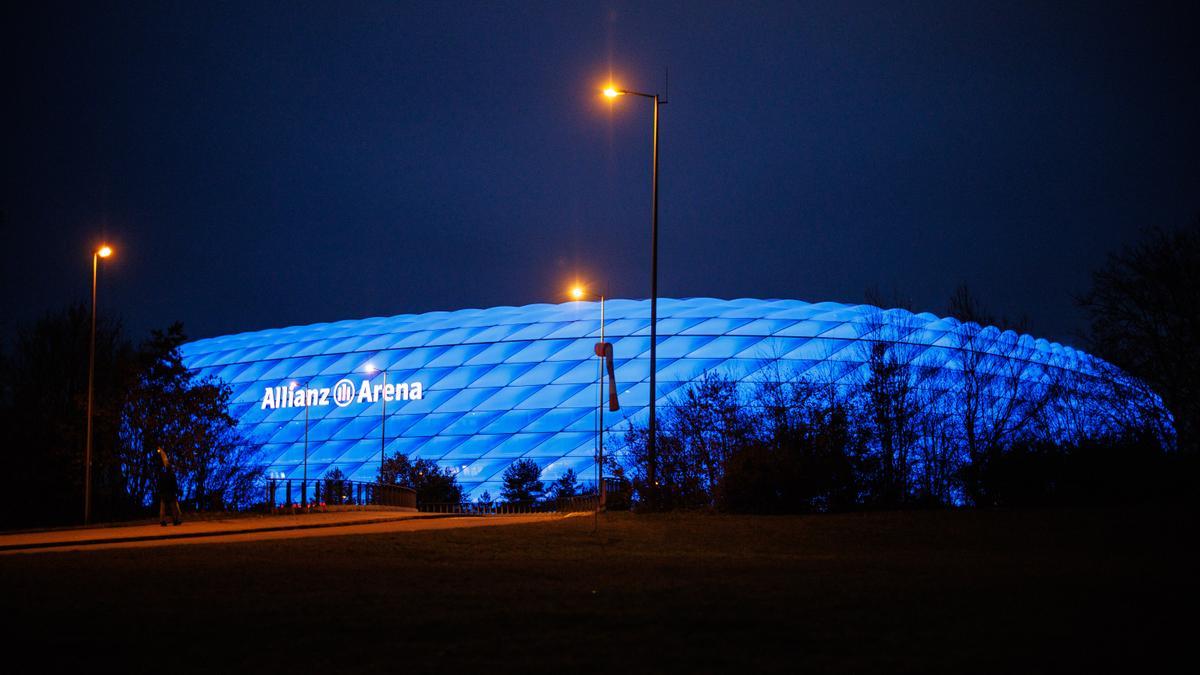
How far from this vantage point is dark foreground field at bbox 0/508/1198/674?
6.96 m

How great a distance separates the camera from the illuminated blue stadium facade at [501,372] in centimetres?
5928

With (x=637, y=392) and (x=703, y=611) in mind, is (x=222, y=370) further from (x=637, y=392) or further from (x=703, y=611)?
(x=703, y=611)

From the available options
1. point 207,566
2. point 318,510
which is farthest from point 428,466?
point 207,566

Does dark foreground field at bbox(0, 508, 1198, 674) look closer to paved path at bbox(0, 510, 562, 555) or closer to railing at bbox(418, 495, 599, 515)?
paved path at bbox(0, 510, 562, 555)

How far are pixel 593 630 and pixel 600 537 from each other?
11.3 meters

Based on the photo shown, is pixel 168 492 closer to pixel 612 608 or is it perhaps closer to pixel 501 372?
pixel 612 608

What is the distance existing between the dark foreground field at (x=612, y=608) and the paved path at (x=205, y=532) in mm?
3570

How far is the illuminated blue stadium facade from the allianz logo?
0.09 m

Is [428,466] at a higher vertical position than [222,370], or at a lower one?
lower

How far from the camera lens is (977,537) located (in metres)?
18.1

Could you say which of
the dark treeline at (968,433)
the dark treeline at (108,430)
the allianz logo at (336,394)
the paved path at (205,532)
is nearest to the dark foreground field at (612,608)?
the paved path at (205,532)

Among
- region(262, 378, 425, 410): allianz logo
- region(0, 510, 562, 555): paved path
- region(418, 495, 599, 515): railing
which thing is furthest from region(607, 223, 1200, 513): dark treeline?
region(262, 378, 425, 410): allianz logo

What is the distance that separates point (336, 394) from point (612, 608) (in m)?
64.4

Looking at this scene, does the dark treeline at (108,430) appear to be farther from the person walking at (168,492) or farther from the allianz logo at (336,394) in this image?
the person walking at (168,492)
